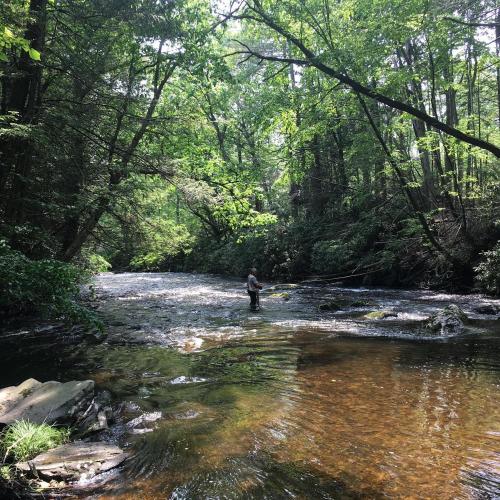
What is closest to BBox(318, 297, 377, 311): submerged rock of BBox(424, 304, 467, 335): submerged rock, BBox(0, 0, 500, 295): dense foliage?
BBox(0, 0, 500, 295): dense foliage

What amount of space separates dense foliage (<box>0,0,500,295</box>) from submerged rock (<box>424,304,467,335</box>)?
4490mm

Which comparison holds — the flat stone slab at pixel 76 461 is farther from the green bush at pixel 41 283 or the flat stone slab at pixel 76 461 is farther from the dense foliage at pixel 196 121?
the dense foliage at pixel 196 121

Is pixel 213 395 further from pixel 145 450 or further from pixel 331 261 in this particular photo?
pixel 331 261

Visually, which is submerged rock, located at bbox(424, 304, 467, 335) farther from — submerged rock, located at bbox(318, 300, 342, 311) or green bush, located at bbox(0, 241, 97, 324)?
green bush, located at bbox(0, 241, 97, 324)

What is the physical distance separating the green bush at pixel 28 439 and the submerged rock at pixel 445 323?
849 centimetres

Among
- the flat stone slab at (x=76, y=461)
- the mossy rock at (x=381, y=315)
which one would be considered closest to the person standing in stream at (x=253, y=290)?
the mossy rock at (x=381, y=315)

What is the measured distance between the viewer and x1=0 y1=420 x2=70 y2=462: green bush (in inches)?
159

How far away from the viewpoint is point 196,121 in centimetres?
1227

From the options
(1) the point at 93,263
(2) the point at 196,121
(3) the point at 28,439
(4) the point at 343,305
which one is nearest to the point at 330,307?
(4) the point at 343,305

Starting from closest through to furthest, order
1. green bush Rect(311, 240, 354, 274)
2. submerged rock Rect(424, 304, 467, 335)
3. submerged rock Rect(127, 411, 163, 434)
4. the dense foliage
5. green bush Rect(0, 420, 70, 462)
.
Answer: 1. green bush Rect(0, 420, 70, 462)
2. submerged rock Rect(127, 411, 163, 434)
3. the dense foliage
4. submerged rock Rect(424, 304, 467, 335)
5. green bush Rect(311, 240, 354, 274)

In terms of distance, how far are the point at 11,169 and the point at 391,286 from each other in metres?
17.4

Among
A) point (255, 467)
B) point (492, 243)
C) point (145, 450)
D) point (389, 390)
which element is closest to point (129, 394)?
point (145, 450)

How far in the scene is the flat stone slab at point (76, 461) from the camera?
382 centimetres

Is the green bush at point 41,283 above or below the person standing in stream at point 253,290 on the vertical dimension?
above
